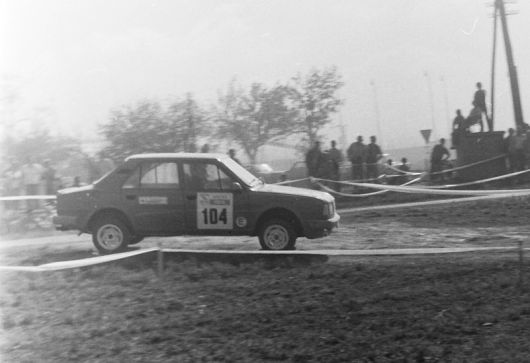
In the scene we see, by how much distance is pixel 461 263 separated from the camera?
8.87 metres

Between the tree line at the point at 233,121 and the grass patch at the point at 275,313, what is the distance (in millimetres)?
14362

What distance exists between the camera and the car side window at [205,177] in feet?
38.0

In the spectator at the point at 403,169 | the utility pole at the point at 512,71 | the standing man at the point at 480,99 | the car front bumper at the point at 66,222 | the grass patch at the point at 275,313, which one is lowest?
the grass patch at the point at 275,313

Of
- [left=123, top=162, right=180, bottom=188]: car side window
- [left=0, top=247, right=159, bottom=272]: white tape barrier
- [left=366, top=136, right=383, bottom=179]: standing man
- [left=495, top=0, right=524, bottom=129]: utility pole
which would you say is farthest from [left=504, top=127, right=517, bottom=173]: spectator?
[left=0, top=247, right=159, bottom=272]: white tape barrier

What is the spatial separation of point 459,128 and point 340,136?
7961mm

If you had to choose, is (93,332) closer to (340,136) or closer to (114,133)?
(114,133)

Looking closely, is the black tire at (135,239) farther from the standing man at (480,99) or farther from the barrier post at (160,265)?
the standing man at (480,99)

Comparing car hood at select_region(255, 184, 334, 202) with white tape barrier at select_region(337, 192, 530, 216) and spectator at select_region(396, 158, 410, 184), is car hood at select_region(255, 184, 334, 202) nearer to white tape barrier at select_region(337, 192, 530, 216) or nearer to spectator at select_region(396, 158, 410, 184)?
white tape barrier at select_region(337, 192, 530, 216)

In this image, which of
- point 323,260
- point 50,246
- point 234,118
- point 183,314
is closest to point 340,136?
point 234,118

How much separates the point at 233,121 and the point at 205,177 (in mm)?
18801

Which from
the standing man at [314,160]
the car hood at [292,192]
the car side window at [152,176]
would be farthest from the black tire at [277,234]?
the standing man at [314,160]

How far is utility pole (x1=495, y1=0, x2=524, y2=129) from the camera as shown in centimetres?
2800

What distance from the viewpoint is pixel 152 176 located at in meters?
11.8

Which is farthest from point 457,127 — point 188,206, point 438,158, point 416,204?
point 188,206
